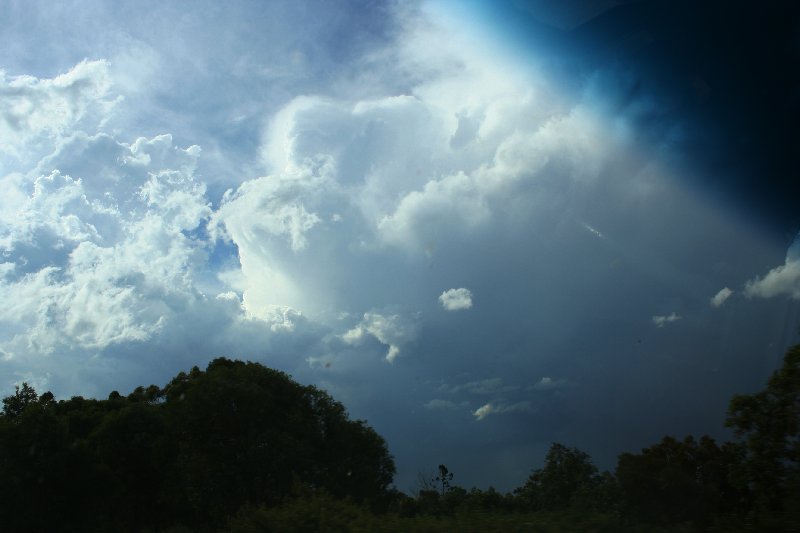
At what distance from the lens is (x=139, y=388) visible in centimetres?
4966

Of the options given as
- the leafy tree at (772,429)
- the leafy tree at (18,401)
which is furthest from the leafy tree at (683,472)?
the leafy tree at (18,401)

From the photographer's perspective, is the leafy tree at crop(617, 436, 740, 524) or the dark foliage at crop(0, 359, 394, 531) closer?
the dark foliage at crop(0, 359, 394, 531)

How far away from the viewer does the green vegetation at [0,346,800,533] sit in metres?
14.3

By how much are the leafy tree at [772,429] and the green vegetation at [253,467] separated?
3 cm

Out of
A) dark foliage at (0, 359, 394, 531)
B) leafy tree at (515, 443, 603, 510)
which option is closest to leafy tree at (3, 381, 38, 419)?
dark foliage at (0, 359, 394, 531)

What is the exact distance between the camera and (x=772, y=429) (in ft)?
50.6

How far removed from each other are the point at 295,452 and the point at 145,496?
43.0ft

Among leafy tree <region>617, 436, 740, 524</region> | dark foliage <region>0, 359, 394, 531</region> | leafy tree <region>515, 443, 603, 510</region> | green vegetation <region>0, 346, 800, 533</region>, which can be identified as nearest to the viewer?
green vegetation <region>0, 346, 800, 533</region>

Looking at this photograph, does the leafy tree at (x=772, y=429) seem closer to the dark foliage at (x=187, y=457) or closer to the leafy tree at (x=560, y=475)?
the dark foliage at (x=187, y=457)

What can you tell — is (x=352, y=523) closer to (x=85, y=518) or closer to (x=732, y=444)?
(x=732, y=444)

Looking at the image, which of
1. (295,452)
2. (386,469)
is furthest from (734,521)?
(386,469)

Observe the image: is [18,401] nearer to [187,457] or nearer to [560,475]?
[187,457]

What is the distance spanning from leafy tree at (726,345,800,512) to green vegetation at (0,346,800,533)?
0.03m

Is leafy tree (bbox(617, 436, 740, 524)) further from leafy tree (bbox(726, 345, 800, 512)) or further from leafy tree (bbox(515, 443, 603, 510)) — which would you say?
leafy tree (bbox(726, 345, 800, 512))
